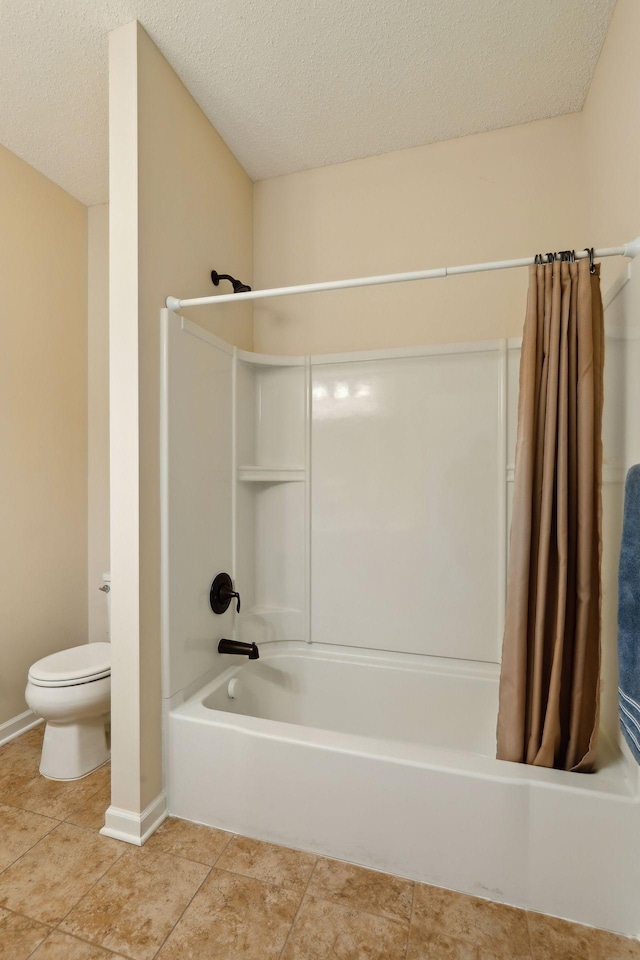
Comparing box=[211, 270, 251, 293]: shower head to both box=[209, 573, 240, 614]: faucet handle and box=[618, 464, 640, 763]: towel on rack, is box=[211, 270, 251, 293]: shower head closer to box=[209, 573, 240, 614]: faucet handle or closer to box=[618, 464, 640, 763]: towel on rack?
box=[209, 573, 240, 614]: faucet handle

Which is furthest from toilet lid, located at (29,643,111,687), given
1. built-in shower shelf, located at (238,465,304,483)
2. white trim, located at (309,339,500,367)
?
white trim, located at (309,339,500,367)

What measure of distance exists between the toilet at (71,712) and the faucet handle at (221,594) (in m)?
0.50

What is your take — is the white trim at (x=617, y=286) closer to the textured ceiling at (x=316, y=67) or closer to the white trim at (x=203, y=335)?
the textured ceiling at (x=316, y=67)

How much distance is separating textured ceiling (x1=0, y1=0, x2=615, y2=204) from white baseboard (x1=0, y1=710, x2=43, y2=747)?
2.62m

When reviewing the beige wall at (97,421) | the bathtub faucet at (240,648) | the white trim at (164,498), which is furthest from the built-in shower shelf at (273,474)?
the beige wall at (97,421)

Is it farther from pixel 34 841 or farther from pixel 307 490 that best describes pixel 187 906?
pixel 307 490

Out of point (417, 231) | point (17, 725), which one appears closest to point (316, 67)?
point (417, 231)

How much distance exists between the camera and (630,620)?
1.13 m

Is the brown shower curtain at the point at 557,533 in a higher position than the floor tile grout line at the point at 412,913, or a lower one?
higher

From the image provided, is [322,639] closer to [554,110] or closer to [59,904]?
[59,904]

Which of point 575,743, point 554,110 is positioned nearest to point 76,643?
point 575,743

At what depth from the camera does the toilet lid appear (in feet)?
6.40

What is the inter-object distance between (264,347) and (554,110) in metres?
1.58

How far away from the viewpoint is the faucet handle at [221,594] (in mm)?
2043
